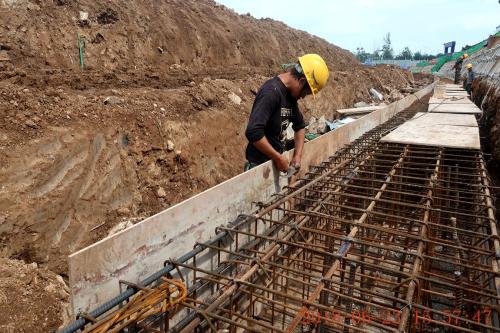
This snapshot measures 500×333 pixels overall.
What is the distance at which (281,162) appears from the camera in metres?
4.06

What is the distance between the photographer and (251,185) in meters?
3.97

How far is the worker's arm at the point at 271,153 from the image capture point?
3.73 meters

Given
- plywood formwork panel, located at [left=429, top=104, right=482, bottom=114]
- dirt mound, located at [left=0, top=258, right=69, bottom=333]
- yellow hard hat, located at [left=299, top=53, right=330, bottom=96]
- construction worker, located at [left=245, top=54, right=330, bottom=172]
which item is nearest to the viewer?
dirt mound, located at [left=0, top=258, right=69, bottom=333]

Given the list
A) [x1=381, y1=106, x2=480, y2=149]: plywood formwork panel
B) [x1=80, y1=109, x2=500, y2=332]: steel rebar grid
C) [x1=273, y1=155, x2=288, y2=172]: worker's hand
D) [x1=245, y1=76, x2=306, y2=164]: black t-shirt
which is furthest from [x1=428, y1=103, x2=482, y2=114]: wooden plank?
→ [x1=273, y1=155, x2=288, y2=172]: worker's hand

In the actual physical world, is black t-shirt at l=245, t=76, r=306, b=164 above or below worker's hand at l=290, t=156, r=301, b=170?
above

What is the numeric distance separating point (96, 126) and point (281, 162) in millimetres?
3366

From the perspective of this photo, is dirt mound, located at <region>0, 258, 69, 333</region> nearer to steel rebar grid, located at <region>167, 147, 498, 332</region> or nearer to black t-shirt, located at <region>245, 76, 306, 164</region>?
steel rebar grid, located at <region>167, 147, 498, 332</region>

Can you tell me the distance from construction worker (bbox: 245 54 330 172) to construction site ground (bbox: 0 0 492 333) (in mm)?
2605

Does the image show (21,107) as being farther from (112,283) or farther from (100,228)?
(112,283)

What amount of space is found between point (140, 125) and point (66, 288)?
10.3 feet

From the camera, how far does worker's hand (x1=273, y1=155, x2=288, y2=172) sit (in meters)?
4.01

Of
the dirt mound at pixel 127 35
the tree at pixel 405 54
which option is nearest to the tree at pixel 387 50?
the tree at pixel 405 54

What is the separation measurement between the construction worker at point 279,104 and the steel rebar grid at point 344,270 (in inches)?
21.7

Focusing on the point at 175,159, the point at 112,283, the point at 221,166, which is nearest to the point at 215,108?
the point at 221,166
